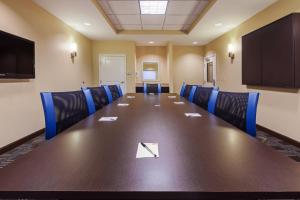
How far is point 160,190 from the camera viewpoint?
617mm

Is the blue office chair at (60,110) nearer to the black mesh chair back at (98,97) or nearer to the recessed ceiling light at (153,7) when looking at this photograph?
the black mesh chair back at (98,97)

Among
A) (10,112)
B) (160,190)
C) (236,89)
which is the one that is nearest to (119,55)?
(236,89)

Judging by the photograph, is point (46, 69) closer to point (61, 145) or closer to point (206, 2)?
point (206, 2)

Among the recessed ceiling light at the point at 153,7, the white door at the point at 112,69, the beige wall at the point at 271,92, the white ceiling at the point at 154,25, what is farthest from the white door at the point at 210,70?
the recessed ceiling light at the point at 153,7

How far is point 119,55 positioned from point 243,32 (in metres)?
4.05

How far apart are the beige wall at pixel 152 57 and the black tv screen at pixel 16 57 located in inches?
234

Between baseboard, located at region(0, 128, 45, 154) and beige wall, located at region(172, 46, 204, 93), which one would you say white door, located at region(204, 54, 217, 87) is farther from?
baseboard, located at region(0, 128, 45, 154)

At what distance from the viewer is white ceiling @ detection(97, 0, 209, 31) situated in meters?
4.69

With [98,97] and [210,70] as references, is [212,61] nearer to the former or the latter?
[210,70]

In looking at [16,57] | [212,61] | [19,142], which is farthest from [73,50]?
[212,61]

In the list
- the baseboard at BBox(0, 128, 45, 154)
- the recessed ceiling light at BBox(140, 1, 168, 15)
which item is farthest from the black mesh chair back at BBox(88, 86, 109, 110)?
the recessed ceiling light at BBox(140, 1, 168, 15)

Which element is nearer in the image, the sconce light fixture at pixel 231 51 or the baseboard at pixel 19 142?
the baseboard at pixel 19 142

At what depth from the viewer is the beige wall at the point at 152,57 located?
966cm

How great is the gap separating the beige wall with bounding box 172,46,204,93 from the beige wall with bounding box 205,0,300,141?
2.48 metres
